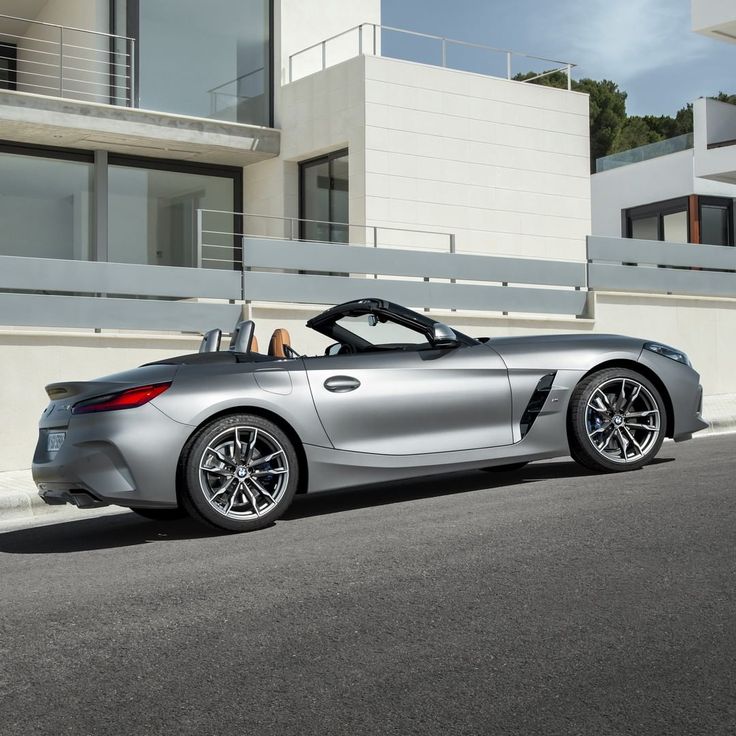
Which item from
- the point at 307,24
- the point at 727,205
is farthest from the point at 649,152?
the point at 307,24

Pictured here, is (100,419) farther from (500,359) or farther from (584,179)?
(584,179)

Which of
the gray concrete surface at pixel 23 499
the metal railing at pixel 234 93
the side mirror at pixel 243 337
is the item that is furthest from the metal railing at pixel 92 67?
the side mirror at pixel 243 337

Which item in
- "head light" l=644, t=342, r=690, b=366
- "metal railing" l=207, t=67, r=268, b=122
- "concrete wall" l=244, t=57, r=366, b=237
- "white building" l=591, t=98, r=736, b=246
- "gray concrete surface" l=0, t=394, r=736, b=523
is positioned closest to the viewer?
"head light" l=644, t=342, r=690, b=366

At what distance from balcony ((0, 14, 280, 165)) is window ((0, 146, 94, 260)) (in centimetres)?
40

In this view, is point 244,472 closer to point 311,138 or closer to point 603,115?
point 311,138

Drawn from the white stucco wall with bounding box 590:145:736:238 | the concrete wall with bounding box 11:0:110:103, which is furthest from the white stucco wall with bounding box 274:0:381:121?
the white stucco wall with bounding box 590:145:736:238

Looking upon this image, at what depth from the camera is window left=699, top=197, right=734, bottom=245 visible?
90.6 ft

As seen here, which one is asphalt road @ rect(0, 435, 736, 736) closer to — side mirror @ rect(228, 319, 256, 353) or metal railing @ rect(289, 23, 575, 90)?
side mirror @ rect(228, 319, 256, 353)

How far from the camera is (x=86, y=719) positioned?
10.5 ft

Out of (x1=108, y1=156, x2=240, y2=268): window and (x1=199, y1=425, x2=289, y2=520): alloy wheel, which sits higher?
(x1=108, y1=156, x2=240, y2=268): window

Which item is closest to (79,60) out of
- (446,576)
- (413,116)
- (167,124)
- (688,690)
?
(167,124)

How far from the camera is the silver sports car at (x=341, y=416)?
19.8 feet

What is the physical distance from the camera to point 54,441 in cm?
623

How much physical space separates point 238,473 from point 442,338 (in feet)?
5.34
